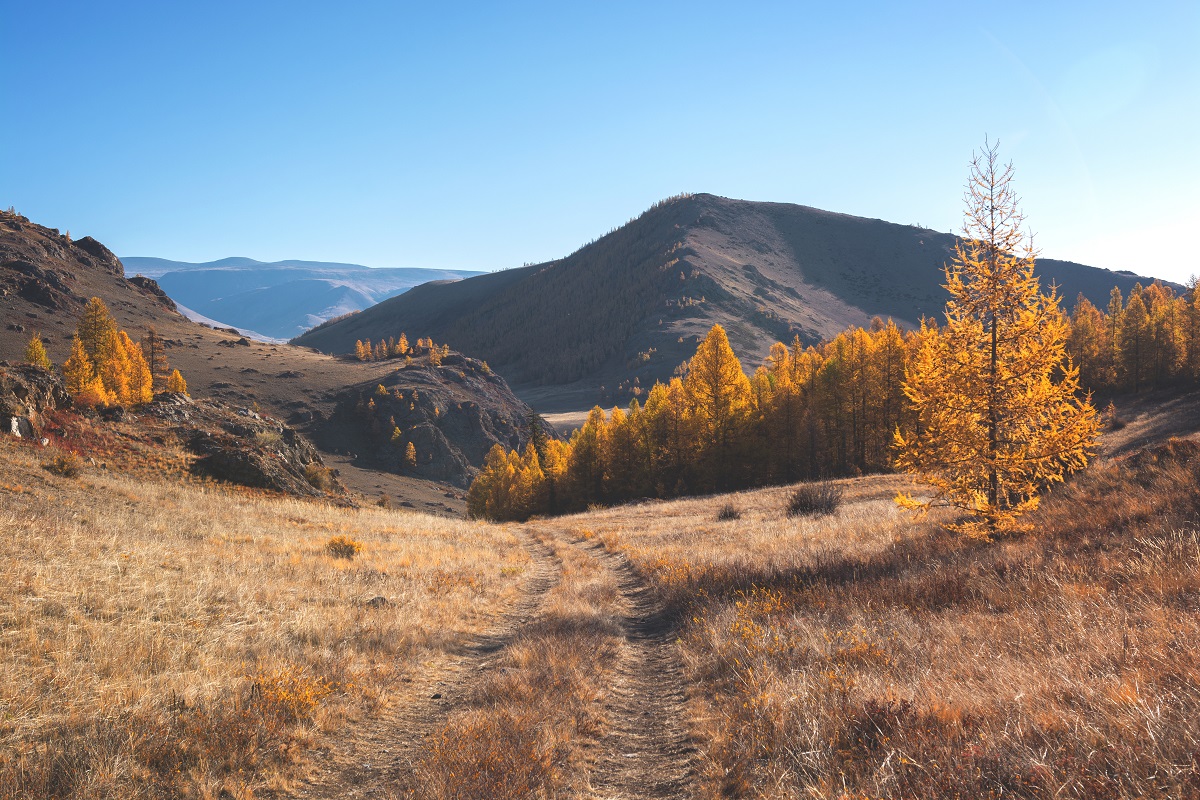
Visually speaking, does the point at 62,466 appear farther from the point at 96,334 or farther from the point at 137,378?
the point at 96,334

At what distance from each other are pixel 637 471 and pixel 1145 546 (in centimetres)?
4880

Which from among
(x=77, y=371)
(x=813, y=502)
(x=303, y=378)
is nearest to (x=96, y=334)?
(x=77, y=371)

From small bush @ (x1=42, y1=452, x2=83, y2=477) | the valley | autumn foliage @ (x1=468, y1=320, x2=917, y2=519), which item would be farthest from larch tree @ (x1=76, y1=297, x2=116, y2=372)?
small bush @ (x1=42, y1=452, x2=83, y2=477)

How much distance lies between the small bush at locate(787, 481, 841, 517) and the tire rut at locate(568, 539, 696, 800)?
1577 cm

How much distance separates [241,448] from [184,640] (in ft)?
83.9

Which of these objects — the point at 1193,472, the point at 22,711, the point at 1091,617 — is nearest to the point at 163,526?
the point at 22,711

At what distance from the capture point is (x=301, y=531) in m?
20.4

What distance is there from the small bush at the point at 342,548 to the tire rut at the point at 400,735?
8.01 metres

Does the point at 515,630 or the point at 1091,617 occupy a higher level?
the point at 1091,617

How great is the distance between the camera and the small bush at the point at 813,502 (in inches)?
981

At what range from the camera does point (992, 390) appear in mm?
12672

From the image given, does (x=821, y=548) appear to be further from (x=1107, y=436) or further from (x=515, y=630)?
(x=1107, y=436)

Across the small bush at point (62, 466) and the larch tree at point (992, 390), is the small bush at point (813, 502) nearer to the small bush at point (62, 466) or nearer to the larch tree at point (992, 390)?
the larch tree at point (992, 390)

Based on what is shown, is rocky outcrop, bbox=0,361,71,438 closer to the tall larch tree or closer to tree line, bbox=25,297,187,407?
the tall larch tree
